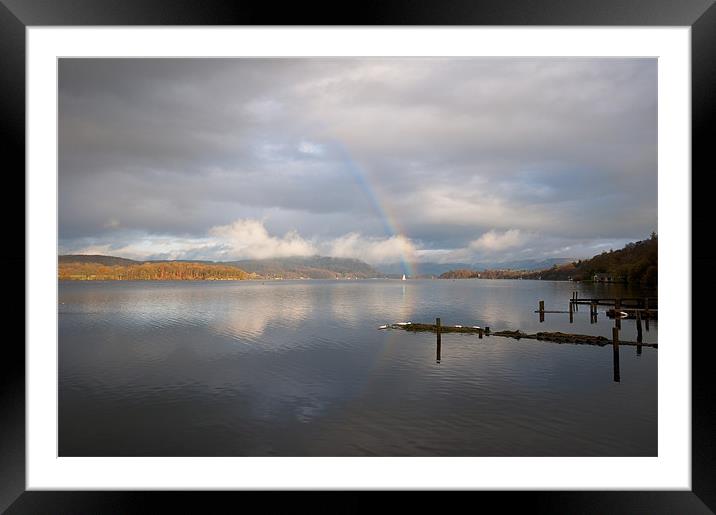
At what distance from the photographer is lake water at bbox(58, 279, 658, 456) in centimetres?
701

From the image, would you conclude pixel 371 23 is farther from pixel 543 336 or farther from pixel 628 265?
pixel 628 265

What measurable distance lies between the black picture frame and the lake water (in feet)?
15.2

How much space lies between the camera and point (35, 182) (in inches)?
94.7

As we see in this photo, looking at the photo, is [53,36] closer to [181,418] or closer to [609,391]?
[181,418]

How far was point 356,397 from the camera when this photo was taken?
10305 millimetres

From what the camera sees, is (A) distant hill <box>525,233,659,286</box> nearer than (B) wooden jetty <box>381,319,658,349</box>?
No

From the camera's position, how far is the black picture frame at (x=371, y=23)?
86.4 inches

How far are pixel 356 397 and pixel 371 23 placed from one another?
935 cm

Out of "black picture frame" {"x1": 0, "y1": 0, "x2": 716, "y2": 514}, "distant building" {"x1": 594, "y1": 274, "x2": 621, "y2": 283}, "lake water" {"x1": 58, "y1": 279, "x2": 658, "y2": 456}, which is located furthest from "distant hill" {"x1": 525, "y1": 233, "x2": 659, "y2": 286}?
"black picture frame" {"x1": 0, "y1": 0, "x2": 716, "y2": 514}

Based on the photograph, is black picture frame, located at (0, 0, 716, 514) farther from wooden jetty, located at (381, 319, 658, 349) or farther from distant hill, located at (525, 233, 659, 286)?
distant hill, located at (525, 233, 659, 286)

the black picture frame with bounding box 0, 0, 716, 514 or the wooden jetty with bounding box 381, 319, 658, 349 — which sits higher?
the black picture frame with bounding box 0, 0, 716, 514

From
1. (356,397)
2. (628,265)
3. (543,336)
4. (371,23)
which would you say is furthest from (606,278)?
(371,23)

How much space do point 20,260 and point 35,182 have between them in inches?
18.1

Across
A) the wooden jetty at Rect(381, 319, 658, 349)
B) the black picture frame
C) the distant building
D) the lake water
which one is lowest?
the lake water
